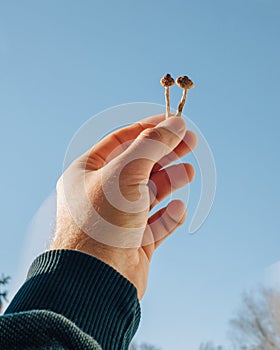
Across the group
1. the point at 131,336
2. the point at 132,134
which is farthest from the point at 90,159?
the point at 131,336

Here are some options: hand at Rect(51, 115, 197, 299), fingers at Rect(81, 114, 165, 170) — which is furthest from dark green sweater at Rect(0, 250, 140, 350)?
fingers at Rect(81, 114, 165, 170)

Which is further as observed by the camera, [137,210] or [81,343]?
[137,210]

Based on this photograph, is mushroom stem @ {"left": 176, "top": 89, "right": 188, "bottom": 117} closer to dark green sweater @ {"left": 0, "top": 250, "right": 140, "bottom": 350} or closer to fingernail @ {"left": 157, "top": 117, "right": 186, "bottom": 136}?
fingernail @ {"left": 157, "top": 117, "right": 186, "bottom": 136}

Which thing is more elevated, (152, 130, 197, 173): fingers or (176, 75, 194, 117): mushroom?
(176, 75, 194, 117): mushroom

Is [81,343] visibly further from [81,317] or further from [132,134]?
[132,134]

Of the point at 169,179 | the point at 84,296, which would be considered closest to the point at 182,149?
the point at 169,179

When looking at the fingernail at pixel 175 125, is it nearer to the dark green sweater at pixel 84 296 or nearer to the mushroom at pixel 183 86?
the mushroom at pixel 183 86

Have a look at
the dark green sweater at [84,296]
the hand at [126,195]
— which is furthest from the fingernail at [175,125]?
the dark green sweater at [84,296]
